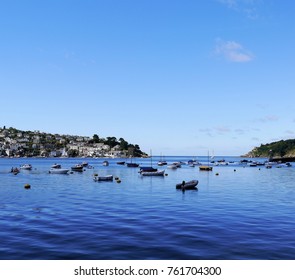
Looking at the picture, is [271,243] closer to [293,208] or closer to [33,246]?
[33,246]

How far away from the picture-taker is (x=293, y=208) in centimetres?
4878

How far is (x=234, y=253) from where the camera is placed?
24578 mm

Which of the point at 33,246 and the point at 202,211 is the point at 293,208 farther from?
the point at 33,246

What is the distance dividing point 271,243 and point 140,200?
31.4 meters

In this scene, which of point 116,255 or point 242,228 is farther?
point 242,228
